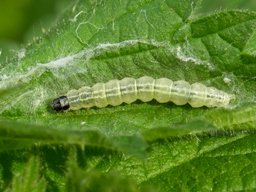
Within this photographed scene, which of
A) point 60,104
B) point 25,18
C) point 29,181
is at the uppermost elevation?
point 25,18

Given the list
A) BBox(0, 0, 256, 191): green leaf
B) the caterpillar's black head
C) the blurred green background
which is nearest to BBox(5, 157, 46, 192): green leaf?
BBox(0, 0, 256, 191): green leaf

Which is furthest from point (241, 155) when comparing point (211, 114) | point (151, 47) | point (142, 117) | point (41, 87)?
point (41, 87)

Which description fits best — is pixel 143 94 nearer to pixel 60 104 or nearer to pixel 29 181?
pixel 60 104

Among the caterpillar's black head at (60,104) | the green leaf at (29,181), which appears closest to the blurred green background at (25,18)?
the caterpillar's black head at (60,104)

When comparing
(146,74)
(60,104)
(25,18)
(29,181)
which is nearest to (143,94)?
(146,74)

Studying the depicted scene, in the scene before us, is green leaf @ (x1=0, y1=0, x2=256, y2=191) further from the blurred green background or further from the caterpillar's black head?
the blurred green background

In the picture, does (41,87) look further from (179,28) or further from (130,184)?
(130,184)
